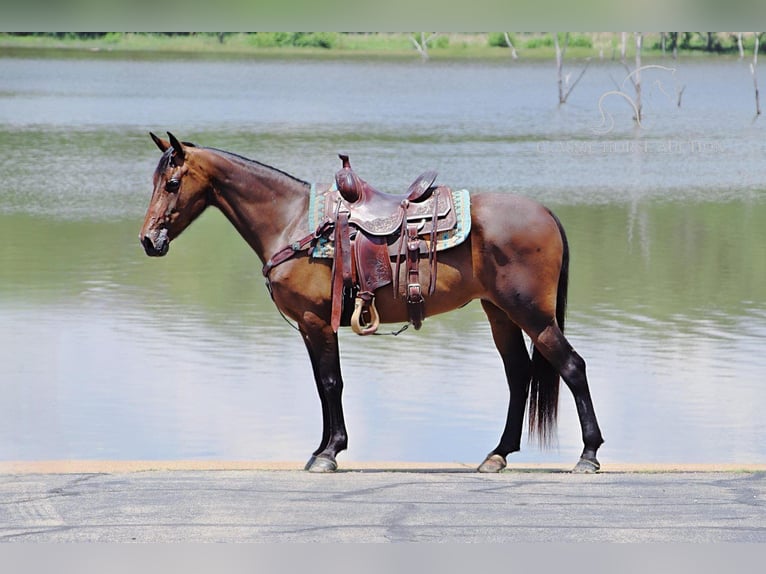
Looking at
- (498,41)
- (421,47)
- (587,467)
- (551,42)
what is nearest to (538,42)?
(551,42)

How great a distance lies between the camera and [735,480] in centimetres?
581

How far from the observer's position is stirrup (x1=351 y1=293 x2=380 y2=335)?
20.3 feet

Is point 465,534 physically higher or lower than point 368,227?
lower

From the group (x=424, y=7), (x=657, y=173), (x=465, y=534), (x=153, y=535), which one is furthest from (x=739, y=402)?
(x=657, y=173)

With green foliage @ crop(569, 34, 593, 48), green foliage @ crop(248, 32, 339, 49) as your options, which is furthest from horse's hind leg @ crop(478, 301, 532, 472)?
green foliage @ crop(569, 34, 593, 48)

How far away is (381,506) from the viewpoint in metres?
5.30

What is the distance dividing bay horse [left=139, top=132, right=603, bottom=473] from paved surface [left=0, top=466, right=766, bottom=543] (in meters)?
0.37

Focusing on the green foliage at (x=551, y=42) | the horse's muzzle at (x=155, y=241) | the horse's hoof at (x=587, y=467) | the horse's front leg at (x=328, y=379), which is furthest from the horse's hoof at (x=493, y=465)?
the green foliage at (x=551, y=42)

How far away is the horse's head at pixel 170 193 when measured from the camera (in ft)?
20.5

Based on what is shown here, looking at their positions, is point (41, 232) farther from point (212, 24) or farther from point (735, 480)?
point (212, 24)

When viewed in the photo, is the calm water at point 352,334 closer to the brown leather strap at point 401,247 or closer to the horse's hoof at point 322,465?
the horse's hoof at point 322,465

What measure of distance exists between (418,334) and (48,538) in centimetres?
681

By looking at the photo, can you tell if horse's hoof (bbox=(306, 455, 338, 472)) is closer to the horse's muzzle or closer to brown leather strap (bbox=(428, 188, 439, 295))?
brown leather strap (bbox=(428, 188, 439, 295))

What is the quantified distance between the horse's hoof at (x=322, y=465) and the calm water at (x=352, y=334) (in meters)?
1.36
